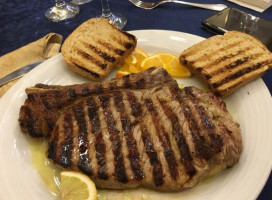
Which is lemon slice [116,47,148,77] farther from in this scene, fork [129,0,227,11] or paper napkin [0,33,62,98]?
fork [129,0,227,11]

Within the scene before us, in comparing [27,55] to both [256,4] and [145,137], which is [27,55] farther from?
[256,4]

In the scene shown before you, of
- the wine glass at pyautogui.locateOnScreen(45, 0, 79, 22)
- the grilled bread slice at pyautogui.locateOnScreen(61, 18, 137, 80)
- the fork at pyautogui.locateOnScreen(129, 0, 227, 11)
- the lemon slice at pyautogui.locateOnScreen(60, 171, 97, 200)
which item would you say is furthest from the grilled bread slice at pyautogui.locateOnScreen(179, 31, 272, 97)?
the wine glass at pyautogui.locateOnScreen(45, 0, 79, 22)

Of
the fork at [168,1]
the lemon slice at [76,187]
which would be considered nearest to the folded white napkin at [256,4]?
the fork at [168,1]

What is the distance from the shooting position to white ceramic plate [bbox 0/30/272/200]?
1.77 metres

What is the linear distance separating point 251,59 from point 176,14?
1.32 m

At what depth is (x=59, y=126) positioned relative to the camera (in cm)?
203

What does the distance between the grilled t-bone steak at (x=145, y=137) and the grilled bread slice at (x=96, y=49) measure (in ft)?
1.40

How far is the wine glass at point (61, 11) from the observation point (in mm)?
3632

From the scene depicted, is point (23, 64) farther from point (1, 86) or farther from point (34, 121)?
point (34, 121)

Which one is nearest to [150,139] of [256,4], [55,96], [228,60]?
[55,96]

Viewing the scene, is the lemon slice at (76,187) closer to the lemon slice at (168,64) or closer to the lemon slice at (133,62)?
the lemon slice at (133,62)

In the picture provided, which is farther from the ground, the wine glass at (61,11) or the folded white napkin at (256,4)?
the folded white napkin at (256,4)

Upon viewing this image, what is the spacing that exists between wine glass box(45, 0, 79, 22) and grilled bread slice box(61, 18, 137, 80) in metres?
0.81

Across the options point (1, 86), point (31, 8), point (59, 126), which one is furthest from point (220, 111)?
point (31, 8)
